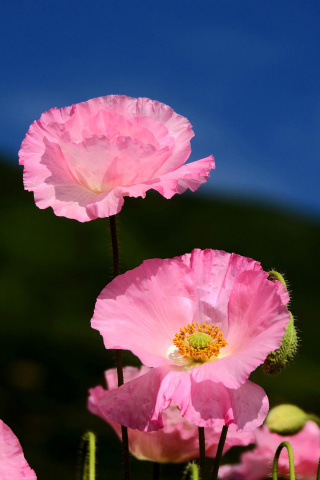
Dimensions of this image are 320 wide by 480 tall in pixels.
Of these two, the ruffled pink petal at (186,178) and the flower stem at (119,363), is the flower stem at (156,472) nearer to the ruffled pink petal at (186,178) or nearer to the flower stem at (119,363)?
the flower stem at (119,363)

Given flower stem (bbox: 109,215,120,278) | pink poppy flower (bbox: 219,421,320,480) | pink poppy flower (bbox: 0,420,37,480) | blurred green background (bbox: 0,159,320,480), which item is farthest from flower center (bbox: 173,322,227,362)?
blurred green background (bbox: 0,159,320,480)

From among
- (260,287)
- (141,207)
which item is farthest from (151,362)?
(141,207)

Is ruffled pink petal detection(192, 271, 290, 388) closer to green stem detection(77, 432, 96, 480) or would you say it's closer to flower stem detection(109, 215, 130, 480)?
flower stem detection(109, 215, 130, 480)

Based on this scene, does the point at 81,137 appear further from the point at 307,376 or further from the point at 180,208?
the point at 180,208

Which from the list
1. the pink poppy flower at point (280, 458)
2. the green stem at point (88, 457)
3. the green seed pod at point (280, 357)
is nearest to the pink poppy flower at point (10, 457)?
the green stem at point (88, 457)

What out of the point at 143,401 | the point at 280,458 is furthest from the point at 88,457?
the point at 280,458

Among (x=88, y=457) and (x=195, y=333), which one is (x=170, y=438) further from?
(x=195, y=333)
